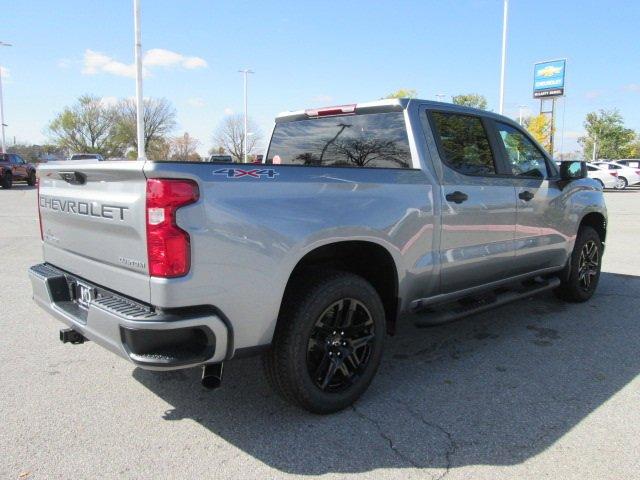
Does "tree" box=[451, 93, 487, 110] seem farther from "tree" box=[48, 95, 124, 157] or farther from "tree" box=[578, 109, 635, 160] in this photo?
"tree" box=[48, 95, 124, 157]

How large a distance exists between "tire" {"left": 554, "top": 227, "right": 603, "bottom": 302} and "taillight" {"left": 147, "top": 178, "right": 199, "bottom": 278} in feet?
14.2

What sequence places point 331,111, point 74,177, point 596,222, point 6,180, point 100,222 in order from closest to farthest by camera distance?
1. point 100,222
2. point 74,177
3. point 331,111
4. point 596,222
5. point 6,180

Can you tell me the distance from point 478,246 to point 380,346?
123 centimetres

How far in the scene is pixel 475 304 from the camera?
4.06 meters

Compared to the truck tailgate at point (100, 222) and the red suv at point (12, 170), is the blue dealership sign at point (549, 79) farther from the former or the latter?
the truck tailgate at point (100, 222)

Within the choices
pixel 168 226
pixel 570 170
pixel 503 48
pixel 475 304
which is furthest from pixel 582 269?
pixel 503 48

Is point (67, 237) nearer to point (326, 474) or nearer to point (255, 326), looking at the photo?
point (255, 326)

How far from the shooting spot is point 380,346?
3.34 metres

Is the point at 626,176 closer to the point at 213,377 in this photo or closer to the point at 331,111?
the point at 331,111

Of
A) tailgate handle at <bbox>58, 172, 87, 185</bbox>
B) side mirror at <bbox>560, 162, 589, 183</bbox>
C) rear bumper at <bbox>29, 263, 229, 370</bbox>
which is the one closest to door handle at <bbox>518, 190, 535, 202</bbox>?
side mirror at <bbox>560, 162, 589, 183</bbox>

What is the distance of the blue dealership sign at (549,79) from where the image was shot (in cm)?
4134

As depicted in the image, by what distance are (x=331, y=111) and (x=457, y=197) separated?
3.94 ft

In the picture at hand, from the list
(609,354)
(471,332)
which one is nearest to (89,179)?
(471,332)

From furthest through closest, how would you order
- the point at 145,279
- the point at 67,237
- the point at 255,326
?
the point at 67,237 < the point at 255,326 < the point at 145,279
